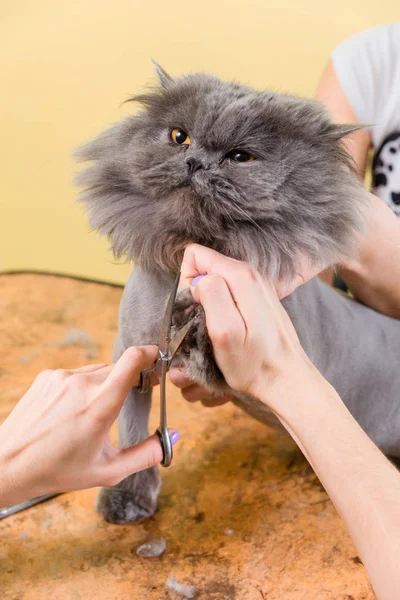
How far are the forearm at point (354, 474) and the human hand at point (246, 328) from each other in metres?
0.04

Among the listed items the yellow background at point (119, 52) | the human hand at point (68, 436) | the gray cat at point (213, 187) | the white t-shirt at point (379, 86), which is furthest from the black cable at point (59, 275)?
the human hand at point (68, 436)

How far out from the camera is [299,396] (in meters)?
0.75

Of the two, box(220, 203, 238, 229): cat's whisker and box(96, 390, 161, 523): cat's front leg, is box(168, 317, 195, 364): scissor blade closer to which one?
box(220, 203, 238, 229): cat's whisker

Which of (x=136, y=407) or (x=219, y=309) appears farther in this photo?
(x=136, y=407)

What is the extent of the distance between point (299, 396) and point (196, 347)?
16 centimetres

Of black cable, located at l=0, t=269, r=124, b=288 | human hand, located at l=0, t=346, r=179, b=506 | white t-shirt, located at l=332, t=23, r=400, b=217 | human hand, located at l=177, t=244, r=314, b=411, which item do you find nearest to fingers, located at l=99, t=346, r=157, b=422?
human hand, located at l=0, t=346, r=179, b=506

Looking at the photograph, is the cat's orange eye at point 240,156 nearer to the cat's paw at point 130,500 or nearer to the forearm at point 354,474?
the forearm at point 354,474

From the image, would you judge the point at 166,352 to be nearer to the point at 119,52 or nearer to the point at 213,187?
the point at 213,187

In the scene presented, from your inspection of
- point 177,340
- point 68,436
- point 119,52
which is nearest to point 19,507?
point 68,436

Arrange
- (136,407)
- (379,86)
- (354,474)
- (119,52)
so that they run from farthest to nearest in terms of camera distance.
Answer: (119,52)
(379,86)
(136,407)
(354,474)

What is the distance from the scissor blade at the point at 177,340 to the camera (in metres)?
0.80

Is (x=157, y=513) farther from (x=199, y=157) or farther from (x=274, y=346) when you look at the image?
(x=199, y=157)

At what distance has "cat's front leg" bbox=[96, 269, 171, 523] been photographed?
975 millimetres

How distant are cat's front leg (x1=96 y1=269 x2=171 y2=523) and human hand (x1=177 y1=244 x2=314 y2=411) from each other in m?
0.17
